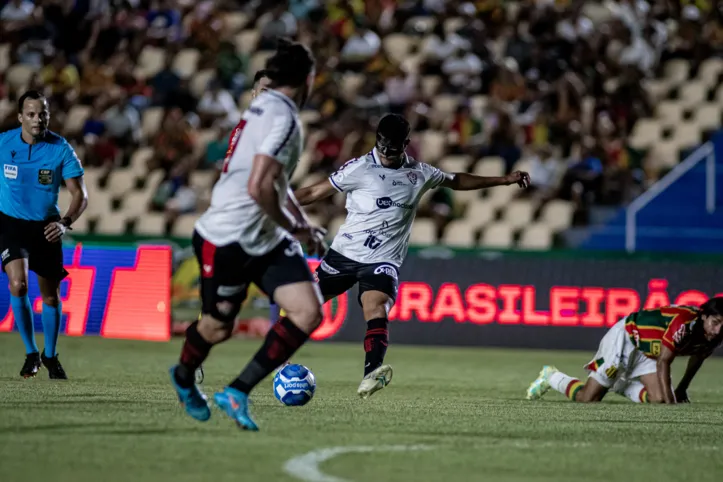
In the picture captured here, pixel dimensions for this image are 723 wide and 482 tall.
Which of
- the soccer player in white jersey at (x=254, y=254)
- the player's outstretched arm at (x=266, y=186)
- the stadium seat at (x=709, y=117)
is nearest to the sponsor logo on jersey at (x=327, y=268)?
the soccer player in white jersey at (x=254, y=254)

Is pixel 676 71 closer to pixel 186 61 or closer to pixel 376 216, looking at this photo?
pixel 186 61

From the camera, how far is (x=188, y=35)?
928 inches

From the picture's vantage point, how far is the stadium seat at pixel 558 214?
754 inches

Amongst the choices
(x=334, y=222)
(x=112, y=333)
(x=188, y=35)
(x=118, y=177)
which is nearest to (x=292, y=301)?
(x=112, y=333)

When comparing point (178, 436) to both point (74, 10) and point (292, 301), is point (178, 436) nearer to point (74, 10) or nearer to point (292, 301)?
point (292, 301)

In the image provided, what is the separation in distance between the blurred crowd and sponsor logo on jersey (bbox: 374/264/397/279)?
9.22 m

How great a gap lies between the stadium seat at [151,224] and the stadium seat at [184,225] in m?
0.24

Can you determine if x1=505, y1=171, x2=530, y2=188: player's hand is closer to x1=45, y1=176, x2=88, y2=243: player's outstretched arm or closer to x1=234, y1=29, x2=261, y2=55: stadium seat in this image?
x1=45, y1=176, x2=88, y2=243: player's outstretched arm

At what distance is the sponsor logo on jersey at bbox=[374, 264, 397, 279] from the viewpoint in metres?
10.2

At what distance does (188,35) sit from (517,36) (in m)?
6.32

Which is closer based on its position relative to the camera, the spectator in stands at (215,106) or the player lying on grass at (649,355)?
the player lying on grass at (649,355)

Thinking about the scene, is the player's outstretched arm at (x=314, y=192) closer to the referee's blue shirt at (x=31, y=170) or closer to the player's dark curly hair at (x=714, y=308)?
the referee's blue shirt at (x=31, y=170)

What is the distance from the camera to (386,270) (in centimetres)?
1023

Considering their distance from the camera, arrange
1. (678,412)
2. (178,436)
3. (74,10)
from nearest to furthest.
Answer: (178,436), (678,412), (74,10)
